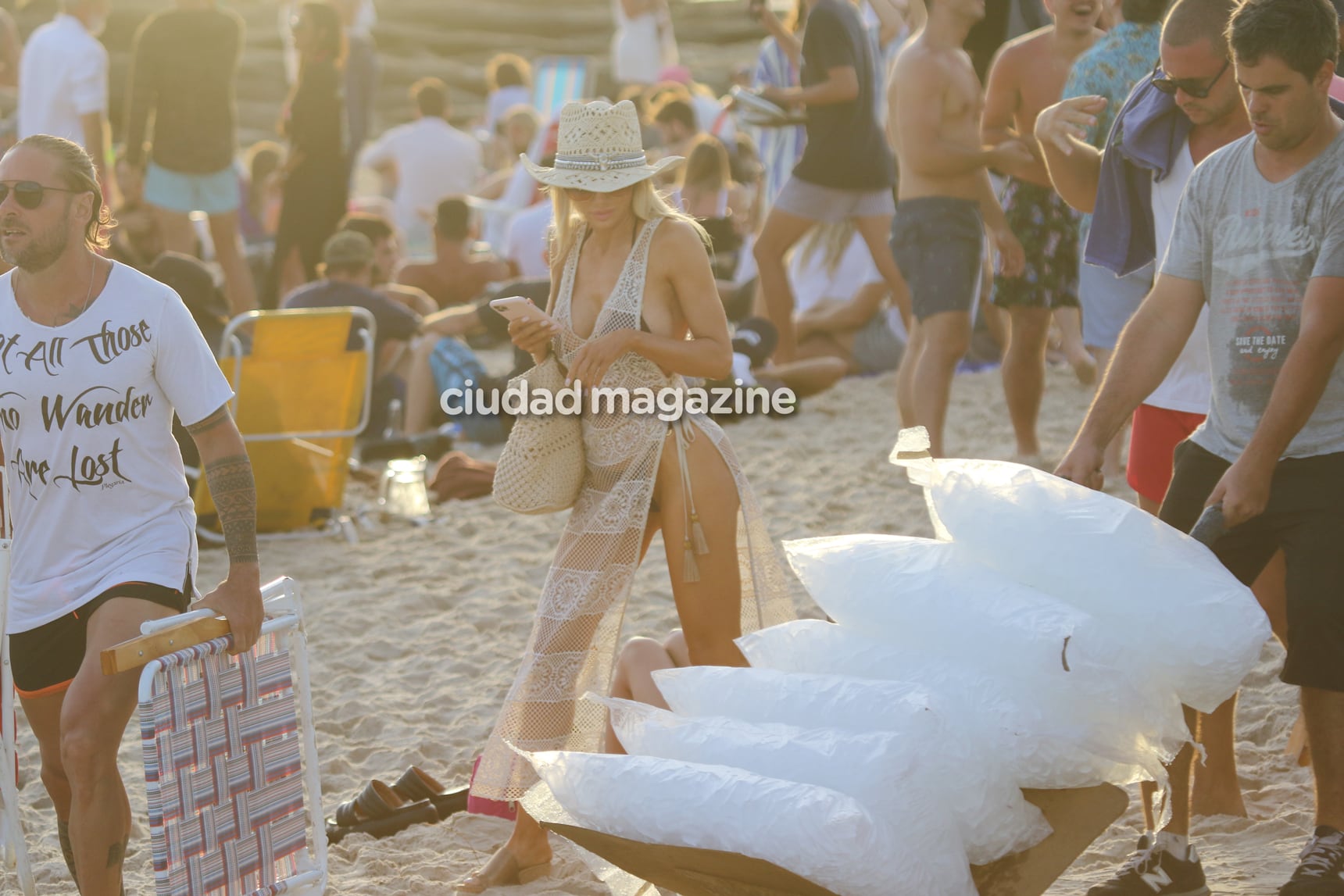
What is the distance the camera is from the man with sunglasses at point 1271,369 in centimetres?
283

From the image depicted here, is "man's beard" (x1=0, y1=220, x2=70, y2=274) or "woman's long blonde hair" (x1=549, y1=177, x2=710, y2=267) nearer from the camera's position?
"man's beard" (x1=0, y1=220, x2=70, y2=274)

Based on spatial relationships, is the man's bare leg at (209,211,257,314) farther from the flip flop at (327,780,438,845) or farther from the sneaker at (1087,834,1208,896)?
the sneaker at (1087,834,1208,896)

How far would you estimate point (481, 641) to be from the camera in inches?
206

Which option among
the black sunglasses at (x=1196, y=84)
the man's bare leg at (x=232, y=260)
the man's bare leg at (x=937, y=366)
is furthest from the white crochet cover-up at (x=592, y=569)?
the man's bare leg at (x=232, y=260)

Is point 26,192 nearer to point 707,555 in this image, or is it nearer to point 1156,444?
point 707,555

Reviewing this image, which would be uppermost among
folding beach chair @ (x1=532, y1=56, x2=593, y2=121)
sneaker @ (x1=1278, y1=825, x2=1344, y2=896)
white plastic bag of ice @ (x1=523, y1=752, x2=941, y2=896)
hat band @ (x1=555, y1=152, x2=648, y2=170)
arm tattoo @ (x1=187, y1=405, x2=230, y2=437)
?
folding beach chair @ (x1=532, y1=56, x2=593, y2=121)

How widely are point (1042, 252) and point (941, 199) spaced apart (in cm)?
49

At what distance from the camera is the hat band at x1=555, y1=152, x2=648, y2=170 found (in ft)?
11.2

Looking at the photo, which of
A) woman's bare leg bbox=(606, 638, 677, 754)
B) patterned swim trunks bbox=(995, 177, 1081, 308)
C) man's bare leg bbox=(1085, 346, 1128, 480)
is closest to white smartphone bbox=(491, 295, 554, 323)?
woman's bare leg bbox=(606, 638, 677, 754)

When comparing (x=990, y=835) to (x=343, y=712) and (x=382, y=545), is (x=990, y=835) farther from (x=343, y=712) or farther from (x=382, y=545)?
(x=382, y=545)

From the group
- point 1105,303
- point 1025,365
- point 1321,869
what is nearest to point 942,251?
point 1025,365

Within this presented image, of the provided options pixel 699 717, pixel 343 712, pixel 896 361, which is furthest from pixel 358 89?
pixel 699 717

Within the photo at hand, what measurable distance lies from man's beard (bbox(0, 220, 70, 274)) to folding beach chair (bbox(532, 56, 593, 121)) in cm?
1464

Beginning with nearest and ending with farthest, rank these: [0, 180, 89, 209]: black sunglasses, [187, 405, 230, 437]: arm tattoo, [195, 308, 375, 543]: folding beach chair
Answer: [0, 180, 89, 209]: black sunglasses, [187, 405, 230, 437]: arm tattoo, [195, 308, 375, 543]: folding beach chair
